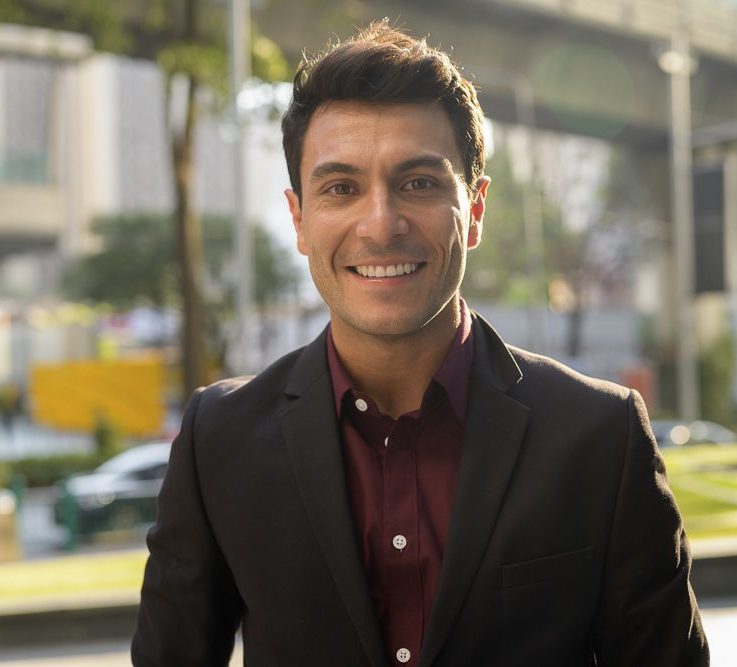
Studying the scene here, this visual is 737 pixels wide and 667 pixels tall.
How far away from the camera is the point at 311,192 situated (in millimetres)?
2168

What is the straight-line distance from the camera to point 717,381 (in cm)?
3450

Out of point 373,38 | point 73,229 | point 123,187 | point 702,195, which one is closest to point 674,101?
point 702,195

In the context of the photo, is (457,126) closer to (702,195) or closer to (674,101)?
(702,195)

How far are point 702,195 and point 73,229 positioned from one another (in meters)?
60.8

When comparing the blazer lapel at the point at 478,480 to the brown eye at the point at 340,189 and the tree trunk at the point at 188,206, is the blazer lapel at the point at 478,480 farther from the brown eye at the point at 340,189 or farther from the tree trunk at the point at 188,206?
the tree trunk at the point at 188,206

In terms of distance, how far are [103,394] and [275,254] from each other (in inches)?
391

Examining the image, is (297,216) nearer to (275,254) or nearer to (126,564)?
(126,564)

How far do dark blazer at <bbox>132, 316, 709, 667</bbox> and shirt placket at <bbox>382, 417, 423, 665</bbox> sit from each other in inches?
2.4

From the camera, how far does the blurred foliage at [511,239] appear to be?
4994 cm

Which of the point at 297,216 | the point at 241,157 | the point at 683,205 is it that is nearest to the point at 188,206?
the point at 241,157

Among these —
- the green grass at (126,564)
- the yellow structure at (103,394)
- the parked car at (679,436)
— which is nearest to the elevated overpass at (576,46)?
the parked car at (679,436)

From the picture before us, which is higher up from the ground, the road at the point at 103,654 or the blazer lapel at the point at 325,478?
the blazer lapel at the point at 325,478

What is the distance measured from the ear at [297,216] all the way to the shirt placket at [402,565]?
0.47m

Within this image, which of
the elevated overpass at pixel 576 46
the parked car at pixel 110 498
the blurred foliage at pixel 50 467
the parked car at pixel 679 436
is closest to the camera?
the parked car at pixel 110 498
